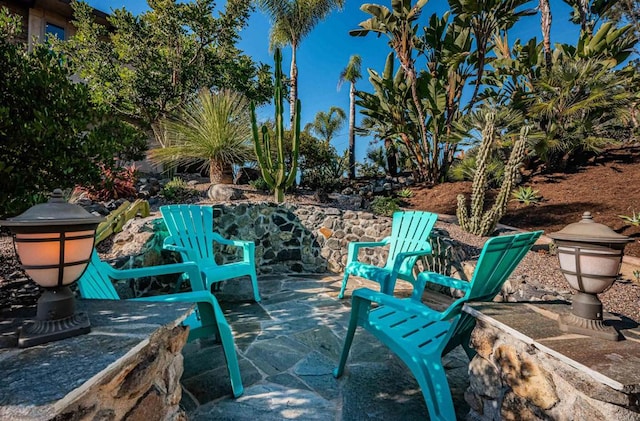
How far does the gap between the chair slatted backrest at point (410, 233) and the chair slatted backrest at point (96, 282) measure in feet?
8.19

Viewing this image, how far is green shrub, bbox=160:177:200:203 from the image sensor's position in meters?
5.45

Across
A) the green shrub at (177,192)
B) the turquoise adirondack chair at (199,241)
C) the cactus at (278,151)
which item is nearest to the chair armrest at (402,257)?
the turquoise adirondack chair at (199,241)

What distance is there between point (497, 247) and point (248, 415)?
1507mm

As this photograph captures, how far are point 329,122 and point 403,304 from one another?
672 inches

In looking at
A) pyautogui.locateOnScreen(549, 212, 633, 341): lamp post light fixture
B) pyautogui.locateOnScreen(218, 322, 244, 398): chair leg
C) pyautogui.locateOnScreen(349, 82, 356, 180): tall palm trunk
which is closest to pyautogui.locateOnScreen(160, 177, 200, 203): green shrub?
pyautogui.locateOnScreen(218, 322, 244, 398): chair leg

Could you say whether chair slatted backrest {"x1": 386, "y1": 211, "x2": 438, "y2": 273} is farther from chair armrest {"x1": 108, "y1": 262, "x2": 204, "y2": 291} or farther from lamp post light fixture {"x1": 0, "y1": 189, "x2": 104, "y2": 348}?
lamp post light fixture {"x1": 0, "y1": 189, "x2": 104, "y2": 348}

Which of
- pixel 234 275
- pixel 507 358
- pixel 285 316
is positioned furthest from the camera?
pixel 234 275

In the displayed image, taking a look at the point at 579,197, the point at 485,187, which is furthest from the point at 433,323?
the point at 579,197

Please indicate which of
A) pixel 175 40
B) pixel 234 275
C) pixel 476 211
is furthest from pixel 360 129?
pixel 234 275

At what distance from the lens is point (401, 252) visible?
10.9 feet

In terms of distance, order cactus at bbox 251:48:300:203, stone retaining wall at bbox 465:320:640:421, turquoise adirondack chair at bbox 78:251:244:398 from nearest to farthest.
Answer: stone retaining wall at bbox 465:320:640:421 → turquoise adirondack chair at bbox 78:251:244:398 → cactus at bbox 251:48:300:203

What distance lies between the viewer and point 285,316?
114 inches

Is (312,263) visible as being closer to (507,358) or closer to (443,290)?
(443,290)

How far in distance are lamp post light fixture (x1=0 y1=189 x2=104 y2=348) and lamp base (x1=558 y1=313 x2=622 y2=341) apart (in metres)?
1.84
